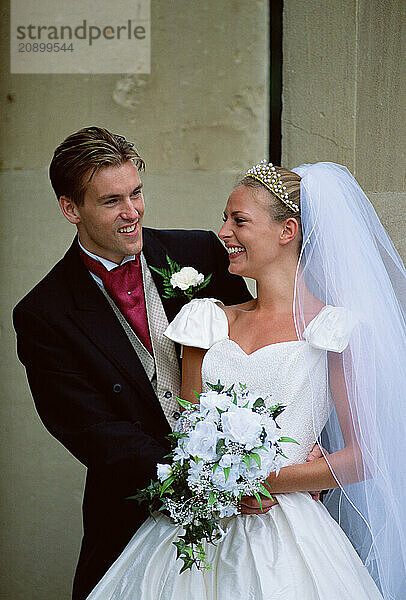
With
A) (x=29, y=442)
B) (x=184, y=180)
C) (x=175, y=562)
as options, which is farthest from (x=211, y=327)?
(x=29, y=442)

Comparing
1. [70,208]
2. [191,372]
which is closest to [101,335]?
[191,372]

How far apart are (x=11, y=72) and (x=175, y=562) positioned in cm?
345

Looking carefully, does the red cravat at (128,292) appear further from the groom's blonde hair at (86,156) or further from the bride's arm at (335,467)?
the bride's arm at (335,467)

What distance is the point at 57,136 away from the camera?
16.5ft

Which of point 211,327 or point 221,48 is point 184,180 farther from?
point 211,327

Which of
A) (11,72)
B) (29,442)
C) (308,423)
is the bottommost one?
(29,442)

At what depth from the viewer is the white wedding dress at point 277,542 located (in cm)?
260

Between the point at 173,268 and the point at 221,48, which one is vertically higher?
the point at 221,48

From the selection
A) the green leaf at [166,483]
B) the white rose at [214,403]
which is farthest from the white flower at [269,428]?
the green leaf at [166,483]

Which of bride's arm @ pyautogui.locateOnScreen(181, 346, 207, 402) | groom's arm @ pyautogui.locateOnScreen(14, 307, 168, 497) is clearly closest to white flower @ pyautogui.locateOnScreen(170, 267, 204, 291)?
bride's arm @ pyautogui.locateOnScreen(181, 346, 207, 402)

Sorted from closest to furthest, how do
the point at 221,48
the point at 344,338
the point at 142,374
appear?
the point at 344,338, the point at 142,374, the point at 221,48

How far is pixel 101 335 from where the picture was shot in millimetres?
3139

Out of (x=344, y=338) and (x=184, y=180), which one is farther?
(x=184, y=180)

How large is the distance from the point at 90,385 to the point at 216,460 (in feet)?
3.15
